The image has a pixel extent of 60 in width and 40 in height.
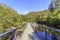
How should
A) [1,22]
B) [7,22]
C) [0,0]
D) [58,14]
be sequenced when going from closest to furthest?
1. [1,22]
2. [7,22]
3. [0,0]
4. [58,14]

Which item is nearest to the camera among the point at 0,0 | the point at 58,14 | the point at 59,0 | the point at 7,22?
the point at 7,22

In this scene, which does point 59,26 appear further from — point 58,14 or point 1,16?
point 1,16

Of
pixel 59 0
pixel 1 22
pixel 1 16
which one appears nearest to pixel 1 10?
pixel 1 16

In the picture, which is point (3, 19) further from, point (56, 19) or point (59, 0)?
point (59, 0)

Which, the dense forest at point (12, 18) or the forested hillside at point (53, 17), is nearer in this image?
the dense forest at point (12, 18)

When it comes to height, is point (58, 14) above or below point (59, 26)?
above

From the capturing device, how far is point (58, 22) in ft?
43.1

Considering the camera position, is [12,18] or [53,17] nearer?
[12,18]

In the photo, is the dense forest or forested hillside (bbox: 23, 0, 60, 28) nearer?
the dense forest

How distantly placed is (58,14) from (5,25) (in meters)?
5.45

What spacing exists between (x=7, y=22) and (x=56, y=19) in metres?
5.01

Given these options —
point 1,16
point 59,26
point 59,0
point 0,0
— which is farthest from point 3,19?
point 59,0

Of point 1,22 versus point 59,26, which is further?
point 59,26

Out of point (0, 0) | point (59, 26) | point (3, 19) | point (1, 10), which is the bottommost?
point (59, 26)
